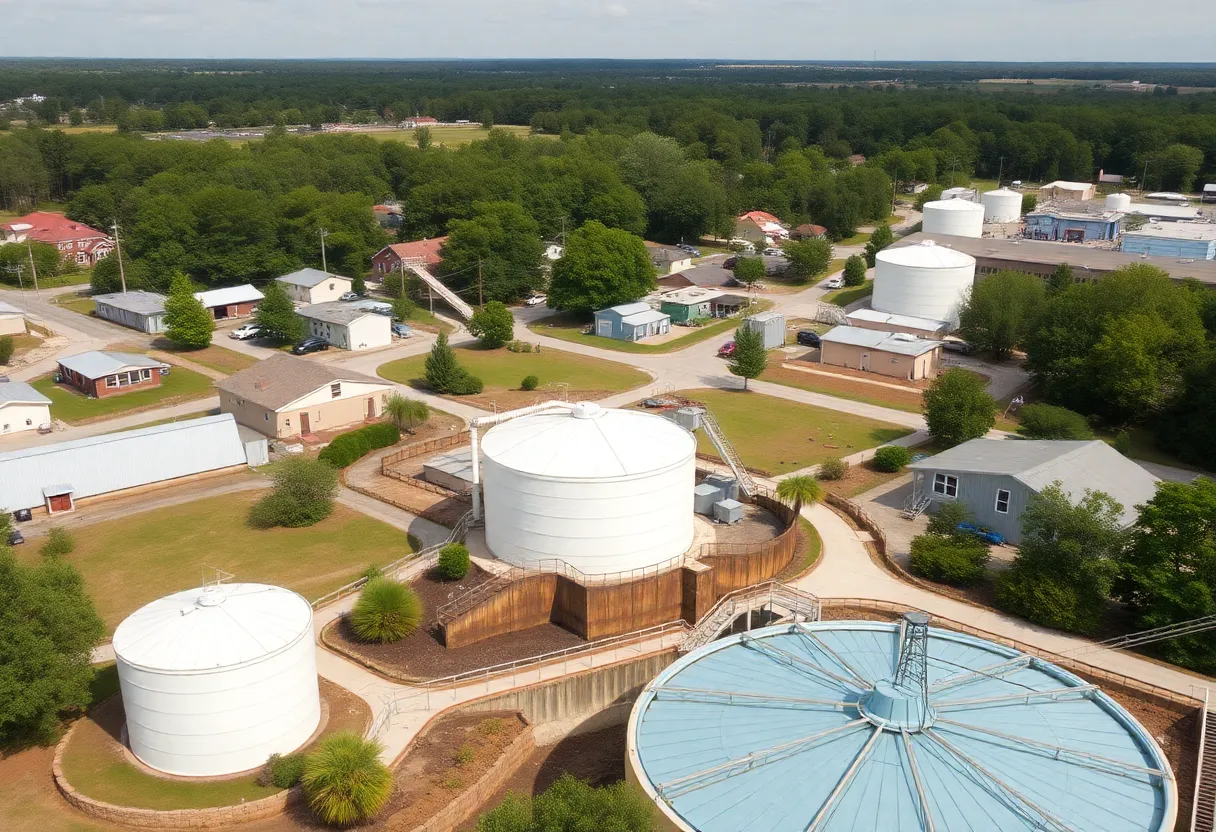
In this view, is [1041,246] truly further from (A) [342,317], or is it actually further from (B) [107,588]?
(B) [107,588]

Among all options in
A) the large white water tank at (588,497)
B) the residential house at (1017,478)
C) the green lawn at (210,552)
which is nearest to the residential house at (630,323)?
the residential house at (1017,478)

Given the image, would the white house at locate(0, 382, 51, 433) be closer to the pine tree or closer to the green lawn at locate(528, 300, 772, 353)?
the pine tree

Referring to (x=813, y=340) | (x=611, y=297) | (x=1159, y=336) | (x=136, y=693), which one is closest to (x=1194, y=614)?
(x=1159, y=336)

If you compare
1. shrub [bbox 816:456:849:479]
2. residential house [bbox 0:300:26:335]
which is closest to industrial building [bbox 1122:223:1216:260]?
shrub [bbox 816:456:849:479]

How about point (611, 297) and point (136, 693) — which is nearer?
point (136, 693)

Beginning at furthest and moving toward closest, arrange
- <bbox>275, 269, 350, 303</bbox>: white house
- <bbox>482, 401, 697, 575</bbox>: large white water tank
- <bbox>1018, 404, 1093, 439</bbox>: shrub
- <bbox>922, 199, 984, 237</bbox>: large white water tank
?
<bbox>922, 199, 984, 237</bbox>: large white water tank < <bbox>275, 269, 350, 303</bbox>: white house < <bbox>1018, 404, 1093, 439</bbox>: shrub < <bbox>482, 401, 697, 575</bbox>: large white water tank

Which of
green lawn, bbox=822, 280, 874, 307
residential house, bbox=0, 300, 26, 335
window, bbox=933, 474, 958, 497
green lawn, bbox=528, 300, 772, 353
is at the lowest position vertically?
green lawn, bbox=528, 300, 772, 353
